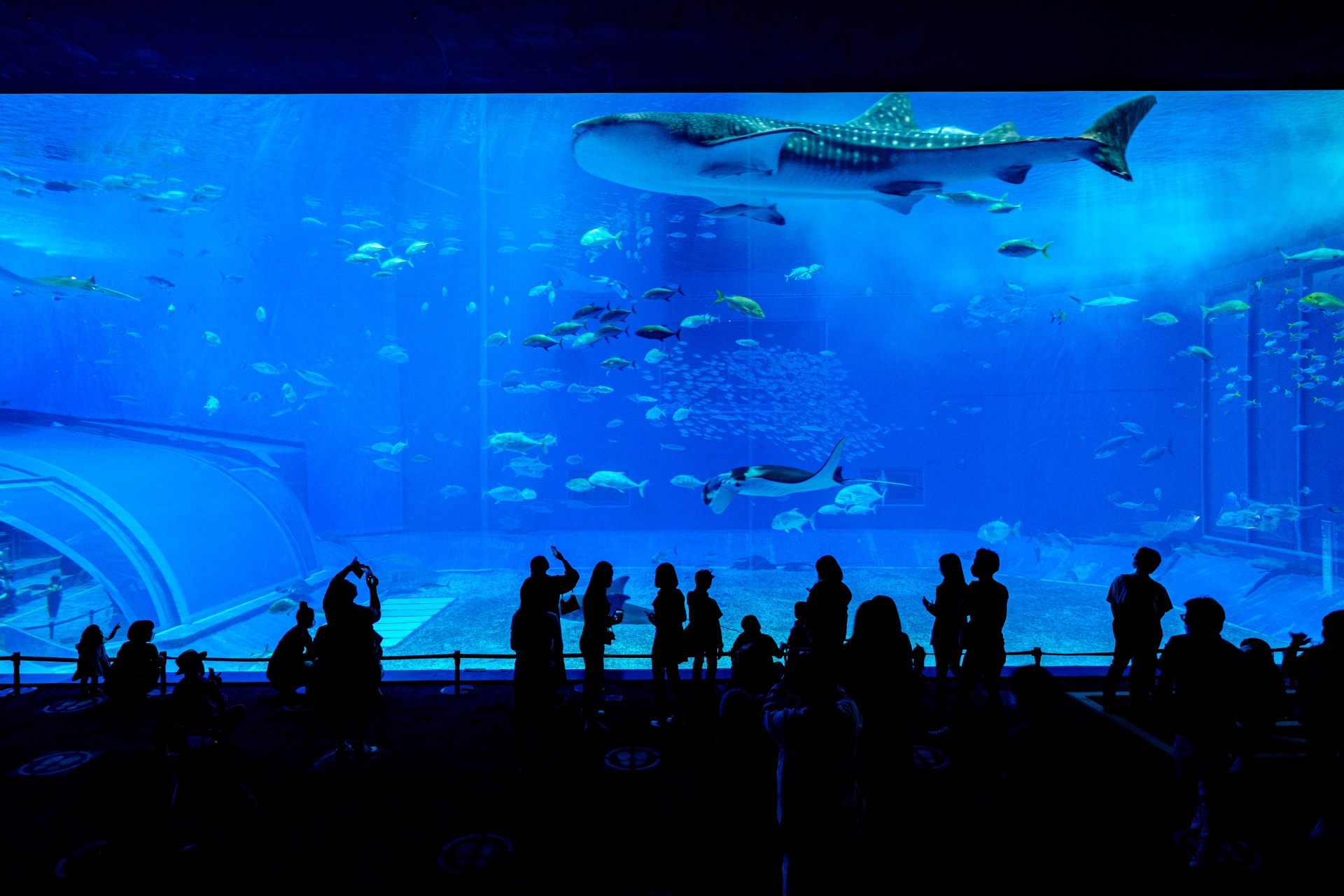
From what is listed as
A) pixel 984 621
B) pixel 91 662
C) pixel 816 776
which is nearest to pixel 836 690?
pixel 816 776

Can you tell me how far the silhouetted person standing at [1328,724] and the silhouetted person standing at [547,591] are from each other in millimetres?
3671

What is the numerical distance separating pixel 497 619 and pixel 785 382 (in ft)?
56.9

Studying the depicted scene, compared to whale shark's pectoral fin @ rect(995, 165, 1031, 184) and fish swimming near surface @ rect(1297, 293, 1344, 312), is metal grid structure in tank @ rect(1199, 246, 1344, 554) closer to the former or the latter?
fish swimming near surface @ rect(1297, 293, 1344, 312)

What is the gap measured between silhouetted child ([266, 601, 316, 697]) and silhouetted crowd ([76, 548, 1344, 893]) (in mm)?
13

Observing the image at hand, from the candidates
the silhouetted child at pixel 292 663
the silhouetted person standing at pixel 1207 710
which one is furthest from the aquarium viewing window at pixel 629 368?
the silhouetted person standing at pixel 1207 710

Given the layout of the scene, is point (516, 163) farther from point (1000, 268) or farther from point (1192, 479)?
point (1192, 479)

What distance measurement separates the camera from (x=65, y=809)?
10.9 ft

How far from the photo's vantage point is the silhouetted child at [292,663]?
15.6ft

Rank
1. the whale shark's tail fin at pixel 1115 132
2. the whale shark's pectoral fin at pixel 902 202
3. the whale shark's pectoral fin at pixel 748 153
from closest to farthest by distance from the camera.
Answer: the whale shark's tail fin at pixel 1115 132 → the whale shark's pectoral fin at pixel 748 153 → the whale shark's pectoral fin at pixel 902 202

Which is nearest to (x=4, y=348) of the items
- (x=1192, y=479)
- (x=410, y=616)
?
(x=410, y=616)

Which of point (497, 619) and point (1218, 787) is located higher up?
point (1218, 787)

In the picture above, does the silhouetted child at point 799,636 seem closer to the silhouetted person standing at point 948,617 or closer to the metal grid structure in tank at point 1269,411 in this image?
the silhouetted person standing at point 948,617

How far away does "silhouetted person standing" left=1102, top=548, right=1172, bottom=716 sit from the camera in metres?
4.12

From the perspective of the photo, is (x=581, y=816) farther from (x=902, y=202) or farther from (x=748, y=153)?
(x=902, y=202)
